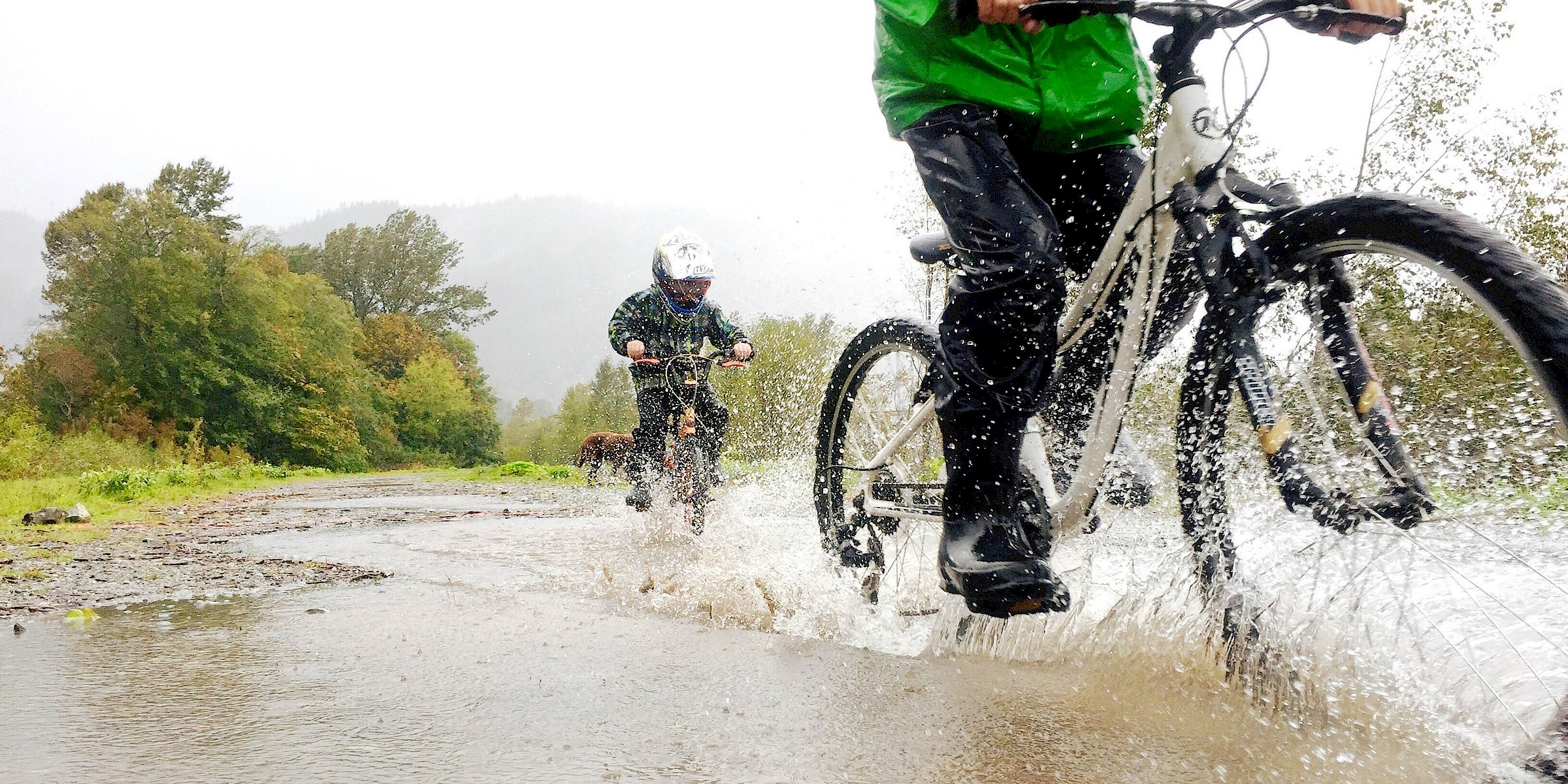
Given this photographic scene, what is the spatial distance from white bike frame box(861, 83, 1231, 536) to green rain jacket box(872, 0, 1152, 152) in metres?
0.27

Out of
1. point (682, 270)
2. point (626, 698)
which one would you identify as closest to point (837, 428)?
point (626, 698)

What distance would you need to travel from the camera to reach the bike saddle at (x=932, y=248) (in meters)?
2.89

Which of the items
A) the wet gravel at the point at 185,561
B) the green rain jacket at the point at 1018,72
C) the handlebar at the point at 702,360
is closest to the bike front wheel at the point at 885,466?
the green rain jacket at the point at 1018,72

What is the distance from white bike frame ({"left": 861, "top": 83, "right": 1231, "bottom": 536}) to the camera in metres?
2.07

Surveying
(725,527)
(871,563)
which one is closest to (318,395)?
(725,527)

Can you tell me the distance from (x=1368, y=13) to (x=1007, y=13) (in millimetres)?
739

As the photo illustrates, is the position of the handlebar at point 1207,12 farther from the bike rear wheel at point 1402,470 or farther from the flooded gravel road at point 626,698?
the flooded gravel road at point 626,698

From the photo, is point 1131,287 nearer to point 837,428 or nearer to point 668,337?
point 837,428

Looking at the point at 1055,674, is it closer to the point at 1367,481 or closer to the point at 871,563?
the point at 1367,481

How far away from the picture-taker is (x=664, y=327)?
6996mm

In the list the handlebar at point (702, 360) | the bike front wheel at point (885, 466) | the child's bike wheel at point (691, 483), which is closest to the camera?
the bike front wheel at point (885, 466)

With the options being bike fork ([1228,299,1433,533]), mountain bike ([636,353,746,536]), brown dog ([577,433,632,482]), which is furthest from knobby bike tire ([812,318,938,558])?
brown dog ([577,433,632,482])

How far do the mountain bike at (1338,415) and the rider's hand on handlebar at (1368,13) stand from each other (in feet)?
0.15

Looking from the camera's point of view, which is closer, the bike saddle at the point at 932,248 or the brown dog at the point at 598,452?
the bike saddle at the point at 932,248
